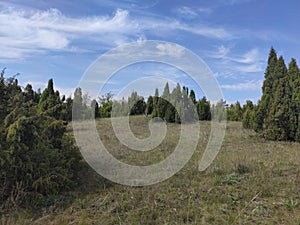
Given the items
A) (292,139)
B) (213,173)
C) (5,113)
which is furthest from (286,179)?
(292,139)

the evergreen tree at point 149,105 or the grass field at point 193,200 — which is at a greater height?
the evergreen tree at point 149,105

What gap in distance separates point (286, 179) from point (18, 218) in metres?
4.12

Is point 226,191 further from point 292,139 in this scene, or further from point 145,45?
point 292,139

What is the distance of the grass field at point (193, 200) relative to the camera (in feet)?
10.2

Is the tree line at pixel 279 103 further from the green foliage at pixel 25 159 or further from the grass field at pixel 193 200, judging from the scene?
the green foliage at pixel 25 159

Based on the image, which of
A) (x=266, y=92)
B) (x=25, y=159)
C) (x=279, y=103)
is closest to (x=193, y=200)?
(x=25, y=159)

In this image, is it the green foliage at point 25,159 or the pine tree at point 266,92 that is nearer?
the green foliage at point 25,159

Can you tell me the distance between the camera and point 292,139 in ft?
30.0

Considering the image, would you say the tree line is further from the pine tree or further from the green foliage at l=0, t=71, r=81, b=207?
the green foliage at l=0, t=71, r=81, b=207

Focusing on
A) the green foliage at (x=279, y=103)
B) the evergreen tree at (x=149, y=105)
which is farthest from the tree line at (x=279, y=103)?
the evergreen tree at (x=149, y=105)

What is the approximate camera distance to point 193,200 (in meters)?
3.59

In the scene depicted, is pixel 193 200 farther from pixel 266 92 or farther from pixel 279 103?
pixel 266 92

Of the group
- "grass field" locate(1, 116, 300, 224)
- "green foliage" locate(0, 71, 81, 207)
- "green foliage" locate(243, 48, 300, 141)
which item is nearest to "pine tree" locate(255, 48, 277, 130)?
"green foliage" locate(243, 48, 300, 141)

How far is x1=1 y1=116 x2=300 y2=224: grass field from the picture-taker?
3.11m
